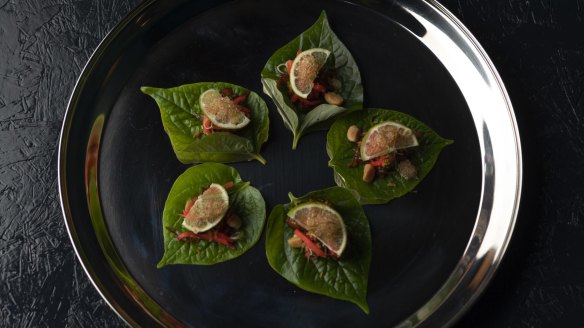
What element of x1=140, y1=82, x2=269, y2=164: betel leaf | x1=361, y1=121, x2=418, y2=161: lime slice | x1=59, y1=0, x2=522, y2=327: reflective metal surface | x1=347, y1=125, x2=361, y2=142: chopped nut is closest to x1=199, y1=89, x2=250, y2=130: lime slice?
x1=140, y1=82, x2=269, y2=164: betel leaf

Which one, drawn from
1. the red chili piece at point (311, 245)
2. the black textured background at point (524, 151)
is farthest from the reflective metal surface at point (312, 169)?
the red chili piece at point (311, 245)

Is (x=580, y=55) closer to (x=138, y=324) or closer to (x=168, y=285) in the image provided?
(x=168, y=285)

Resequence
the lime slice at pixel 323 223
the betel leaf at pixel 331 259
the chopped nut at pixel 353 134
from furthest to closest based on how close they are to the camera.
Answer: the chopped nut at pixel 353 134 → the betel leaf at pixel 331 259 → the lime slice at pixel 323 223

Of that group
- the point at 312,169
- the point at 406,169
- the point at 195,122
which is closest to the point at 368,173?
the point at 406,169

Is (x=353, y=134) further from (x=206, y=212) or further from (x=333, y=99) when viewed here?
(x=206, y=212)

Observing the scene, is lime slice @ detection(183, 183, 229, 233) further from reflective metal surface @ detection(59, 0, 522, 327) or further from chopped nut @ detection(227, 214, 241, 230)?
reflective metal surface @ detection(59, 0, 522, 327)

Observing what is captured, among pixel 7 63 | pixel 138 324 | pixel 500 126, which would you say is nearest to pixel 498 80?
pixel 500 126

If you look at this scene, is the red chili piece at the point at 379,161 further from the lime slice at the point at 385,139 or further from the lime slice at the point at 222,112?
the lime slice at the point at 222,112
